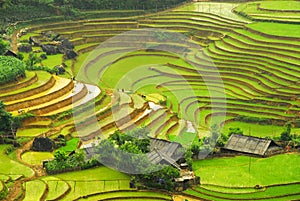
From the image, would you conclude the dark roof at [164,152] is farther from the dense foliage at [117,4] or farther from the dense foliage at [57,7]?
the dense foliage at [117,4]

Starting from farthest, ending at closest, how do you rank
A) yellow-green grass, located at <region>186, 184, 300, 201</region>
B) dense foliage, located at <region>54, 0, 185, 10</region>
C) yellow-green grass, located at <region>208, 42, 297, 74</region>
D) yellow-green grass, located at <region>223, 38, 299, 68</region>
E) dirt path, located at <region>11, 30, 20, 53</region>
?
dense foliage, located at <region>54, 0, 185, 10</region>, dirt path, located at <region>11, 30, 20, 53</region>, yellow-green grass, located at <region>223, 38, 299, 68</region>, yellow-green grass, located at <region>208, 42, 297, 74</region>, yellow-green grass, located at <region>186, 184, 300, 201</region>

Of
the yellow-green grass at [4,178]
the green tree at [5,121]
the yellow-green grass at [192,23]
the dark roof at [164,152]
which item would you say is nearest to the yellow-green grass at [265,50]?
the yellow-green grass at [192,23]

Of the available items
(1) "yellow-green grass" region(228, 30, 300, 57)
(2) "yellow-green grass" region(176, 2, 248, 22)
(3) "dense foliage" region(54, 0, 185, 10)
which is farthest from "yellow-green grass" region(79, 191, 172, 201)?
(3) "dense foliage" region(54, 0, 185, 10)

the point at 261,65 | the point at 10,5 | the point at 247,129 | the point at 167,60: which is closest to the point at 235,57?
the point at 261,65

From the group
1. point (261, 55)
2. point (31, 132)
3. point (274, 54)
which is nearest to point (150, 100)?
point (31, 132)

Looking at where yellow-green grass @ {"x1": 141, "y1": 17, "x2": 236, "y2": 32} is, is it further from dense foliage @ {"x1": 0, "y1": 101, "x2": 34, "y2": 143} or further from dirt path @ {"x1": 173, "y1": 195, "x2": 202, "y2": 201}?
dirt path @ {"x1": 173, "y1": 195, "x2": 202, "y2": 201}

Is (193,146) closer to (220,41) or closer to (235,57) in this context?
(235,57)
